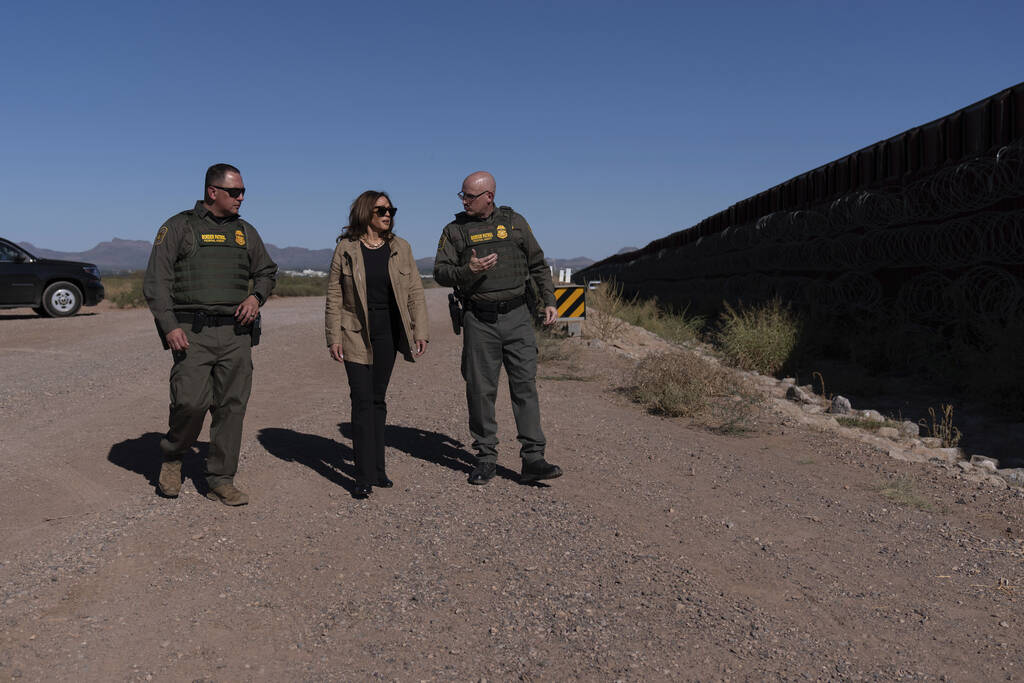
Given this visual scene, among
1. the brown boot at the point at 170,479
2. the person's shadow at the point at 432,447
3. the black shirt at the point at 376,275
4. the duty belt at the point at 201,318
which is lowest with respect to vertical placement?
the person's shadow at the point at 432,447

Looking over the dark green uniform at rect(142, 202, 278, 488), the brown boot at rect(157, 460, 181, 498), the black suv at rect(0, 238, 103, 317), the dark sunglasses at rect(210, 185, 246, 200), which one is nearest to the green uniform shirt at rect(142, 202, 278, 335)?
the dark green uniform at rect(142, 202, 278, 488)

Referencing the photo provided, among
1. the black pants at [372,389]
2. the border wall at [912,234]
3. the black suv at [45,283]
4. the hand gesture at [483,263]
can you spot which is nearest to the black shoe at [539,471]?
the black pants at [372,389]

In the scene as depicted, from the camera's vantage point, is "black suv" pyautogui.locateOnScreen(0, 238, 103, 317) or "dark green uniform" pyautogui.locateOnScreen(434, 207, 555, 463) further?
"black suv" pyautogui.locateOnScreen(0, 238, 103, 317)

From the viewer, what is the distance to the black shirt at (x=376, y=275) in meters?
4.85

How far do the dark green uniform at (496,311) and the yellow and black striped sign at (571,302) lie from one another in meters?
7.27

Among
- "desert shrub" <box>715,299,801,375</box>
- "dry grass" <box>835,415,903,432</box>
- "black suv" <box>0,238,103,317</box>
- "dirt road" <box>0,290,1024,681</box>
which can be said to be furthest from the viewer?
"black suv" <box>0,238,103,317</box>

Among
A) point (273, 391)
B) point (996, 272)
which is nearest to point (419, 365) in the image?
point (273, 391)

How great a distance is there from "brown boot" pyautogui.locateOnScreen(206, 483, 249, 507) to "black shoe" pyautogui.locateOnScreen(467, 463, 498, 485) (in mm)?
1406

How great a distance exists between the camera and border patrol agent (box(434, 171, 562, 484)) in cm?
515

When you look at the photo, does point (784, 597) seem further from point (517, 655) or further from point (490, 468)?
point (490, 468)

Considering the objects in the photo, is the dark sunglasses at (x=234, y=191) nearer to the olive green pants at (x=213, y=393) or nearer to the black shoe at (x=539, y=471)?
the olive green pants at (x=213, y=393)

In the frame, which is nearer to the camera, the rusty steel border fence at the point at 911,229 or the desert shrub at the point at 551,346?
the rusty steel border fence at the point at 911,229

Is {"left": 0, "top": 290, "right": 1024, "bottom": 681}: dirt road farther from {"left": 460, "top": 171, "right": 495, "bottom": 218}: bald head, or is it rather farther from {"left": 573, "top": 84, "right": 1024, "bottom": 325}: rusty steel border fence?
{"left": 573, "top": 84, "right": 1024, "bottom": 325}: rusty steel border fence

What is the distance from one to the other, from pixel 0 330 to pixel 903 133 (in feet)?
52.6
